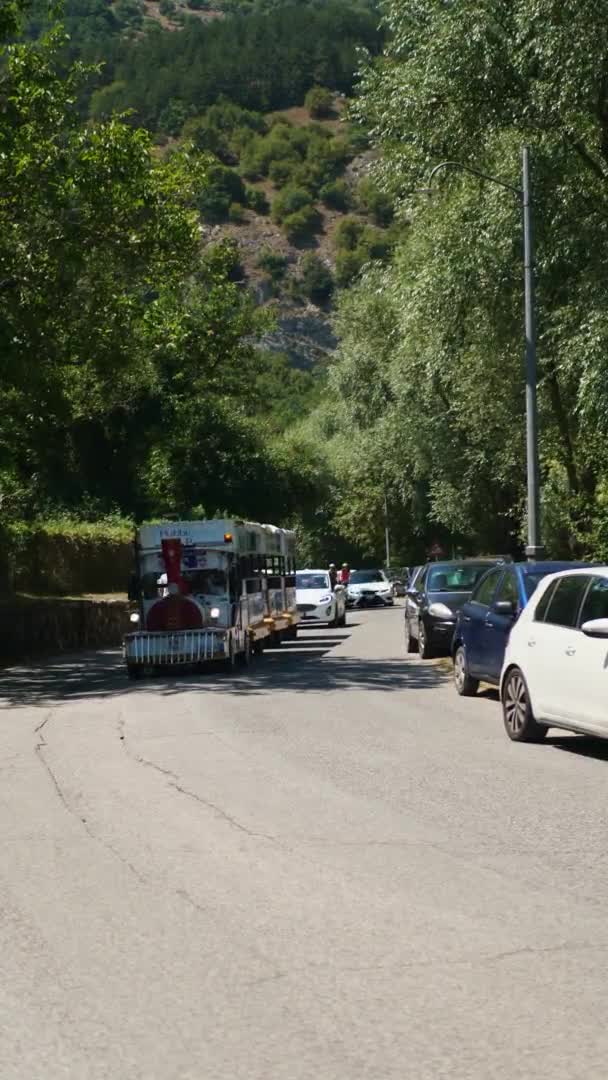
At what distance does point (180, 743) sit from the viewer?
48.0ft

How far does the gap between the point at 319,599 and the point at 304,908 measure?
3670cm

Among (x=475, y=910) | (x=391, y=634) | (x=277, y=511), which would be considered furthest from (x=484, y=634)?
(x=277, y=511)

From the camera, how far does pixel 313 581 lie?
4519 cm

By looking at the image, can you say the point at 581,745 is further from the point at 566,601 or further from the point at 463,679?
the point at 463,679

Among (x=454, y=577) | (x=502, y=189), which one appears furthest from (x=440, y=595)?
(x=502, y=189)

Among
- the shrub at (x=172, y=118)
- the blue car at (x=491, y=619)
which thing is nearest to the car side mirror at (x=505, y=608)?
the blue car at (x=491, y=619)

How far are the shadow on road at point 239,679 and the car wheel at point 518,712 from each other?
21.0ft

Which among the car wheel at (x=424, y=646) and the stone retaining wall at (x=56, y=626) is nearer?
the car wheel at (x=424, y=646)

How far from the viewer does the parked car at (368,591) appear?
63.6 m

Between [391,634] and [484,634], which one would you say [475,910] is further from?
[391,634]

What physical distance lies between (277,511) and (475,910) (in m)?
52.9

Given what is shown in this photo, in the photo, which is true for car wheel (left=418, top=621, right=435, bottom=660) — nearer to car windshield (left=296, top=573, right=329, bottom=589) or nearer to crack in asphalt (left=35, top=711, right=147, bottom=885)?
crack in asphalt (left=35, top=711, right=147, bottom=885)

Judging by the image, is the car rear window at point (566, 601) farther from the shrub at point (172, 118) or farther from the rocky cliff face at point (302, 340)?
the shrub at point (172, 118)

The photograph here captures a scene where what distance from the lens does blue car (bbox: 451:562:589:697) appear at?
1723cm
